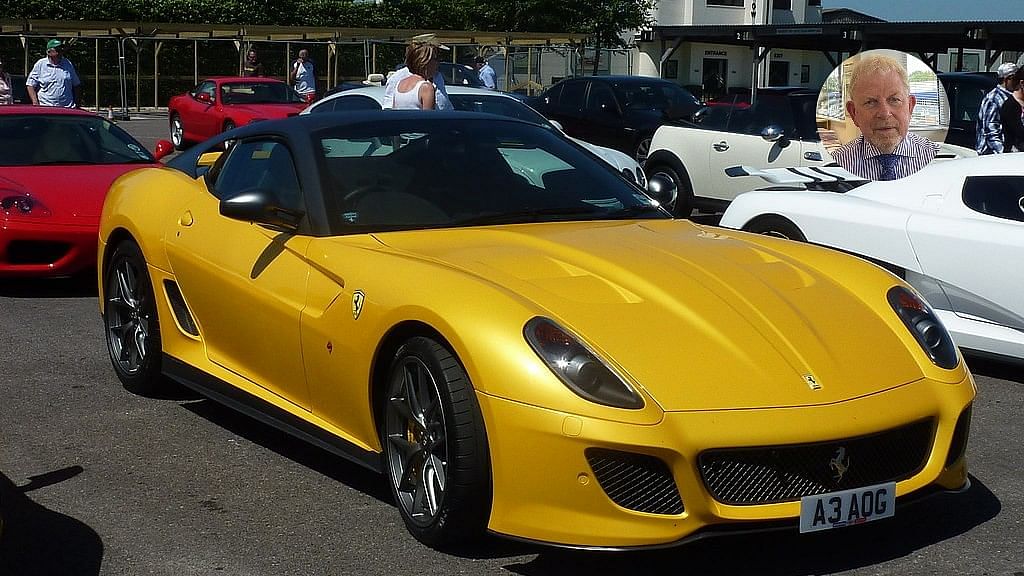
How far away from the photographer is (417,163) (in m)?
5.13

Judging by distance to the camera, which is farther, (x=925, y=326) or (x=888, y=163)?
(x=888, y=163)

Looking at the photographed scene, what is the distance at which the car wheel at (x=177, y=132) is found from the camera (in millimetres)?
23969

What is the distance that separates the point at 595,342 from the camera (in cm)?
382

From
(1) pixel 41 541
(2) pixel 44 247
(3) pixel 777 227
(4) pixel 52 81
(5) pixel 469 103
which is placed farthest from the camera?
(4) pixel 52 81

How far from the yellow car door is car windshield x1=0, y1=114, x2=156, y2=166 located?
4.65 metres

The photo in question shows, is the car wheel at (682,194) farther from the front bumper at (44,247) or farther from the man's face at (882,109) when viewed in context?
the front bumper at (44,247)

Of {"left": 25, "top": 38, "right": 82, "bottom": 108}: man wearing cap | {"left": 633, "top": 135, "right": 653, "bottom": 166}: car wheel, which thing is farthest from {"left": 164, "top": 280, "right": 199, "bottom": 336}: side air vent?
{"left": 25, "top": 38, "right": 82, "bottom": 108}: man wearing cap

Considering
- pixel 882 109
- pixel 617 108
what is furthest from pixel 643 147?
pixel 882 109

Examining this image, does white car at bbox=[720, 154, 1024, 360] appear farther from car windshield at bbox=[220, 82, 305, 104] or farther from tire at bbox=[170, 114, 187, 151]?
tire at bbox=[170, 114, 187, 151]

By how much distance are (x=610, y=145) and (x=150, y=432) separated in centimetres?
1173

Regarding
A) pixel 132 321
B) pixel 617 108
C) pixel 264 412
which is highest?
pixel 617 108

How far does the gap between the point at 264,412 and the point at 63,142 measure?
5994 mm

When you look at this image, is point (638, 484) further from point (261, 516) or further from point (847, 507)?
point (261, 516)

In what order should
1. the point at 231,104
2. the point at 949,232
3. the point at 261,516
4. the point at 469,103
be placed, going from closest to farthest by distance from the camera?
the point at 261,516, the point at 949,232, the point at 469,103, the point at 231,104
